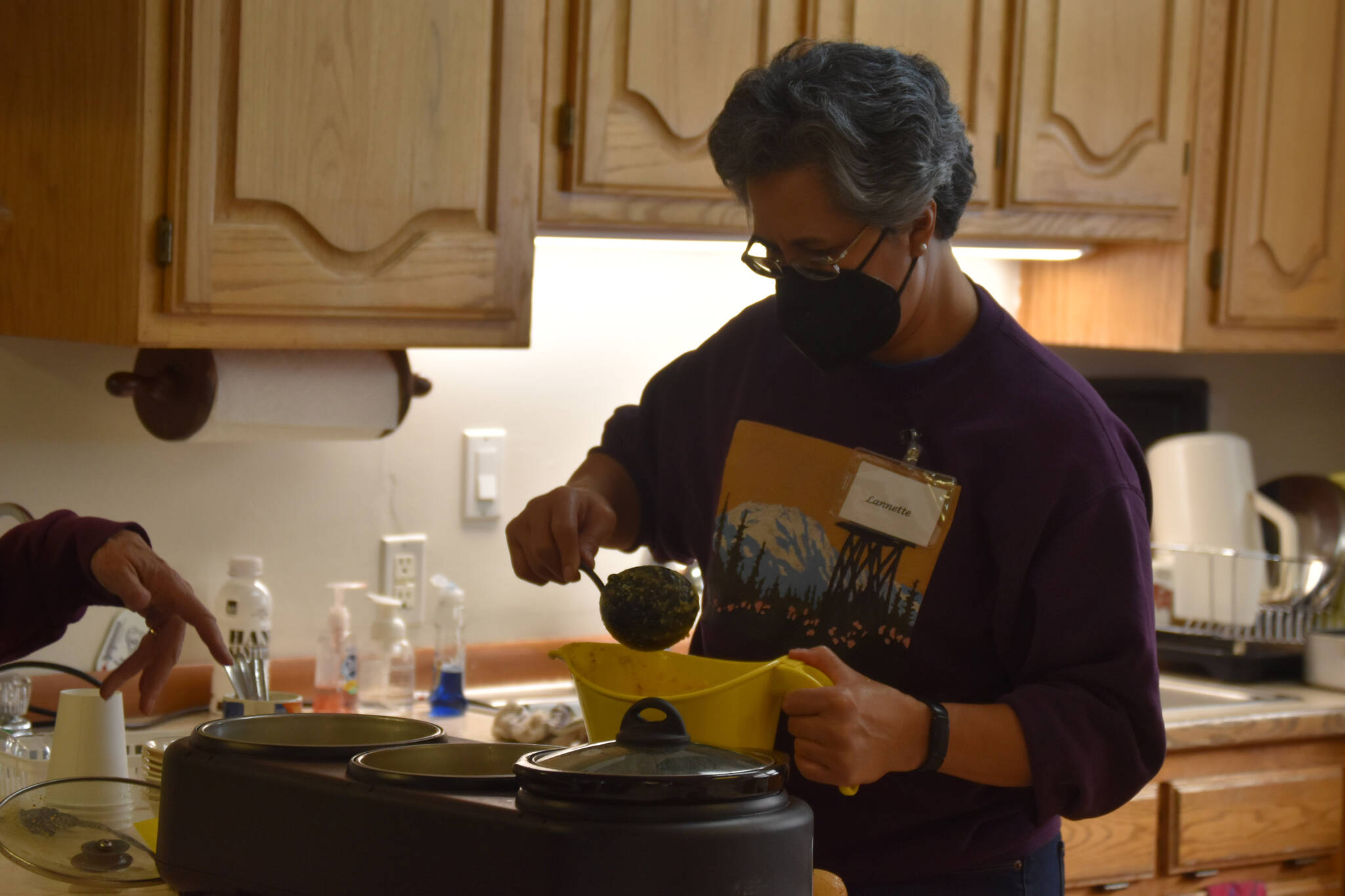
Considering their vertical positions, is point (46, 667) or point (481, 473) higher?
point (481, 473)

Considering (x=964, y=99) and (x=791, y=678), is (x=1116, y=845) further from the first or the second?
(x=791, y=678)

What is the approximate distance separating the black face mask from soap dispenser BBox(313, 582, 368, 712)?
1.02 meters

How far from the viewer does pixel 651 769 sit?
890 millimetres

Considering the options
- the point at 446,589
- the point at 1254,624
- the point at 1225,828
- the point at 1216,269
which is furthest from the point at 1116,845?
the point at 446,589

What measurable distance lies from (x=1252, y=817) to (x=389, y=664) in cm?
133

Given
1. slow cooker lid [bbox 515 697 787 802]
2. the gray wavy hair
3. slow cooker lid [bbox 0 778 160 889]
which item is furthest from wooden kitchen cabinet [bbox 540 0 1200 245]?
slow cooker lid [bbox 515 697 787 802]

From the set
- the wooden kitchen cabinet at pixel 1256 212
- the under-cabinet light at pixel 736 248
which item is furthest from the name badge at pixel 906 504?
the wooden kitchen cabinet at pixel 1256 212

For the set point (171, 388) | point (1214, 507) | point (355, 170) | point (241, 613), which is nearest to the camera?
point (355, 170)

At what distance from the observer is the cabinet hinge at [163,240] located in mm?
1647

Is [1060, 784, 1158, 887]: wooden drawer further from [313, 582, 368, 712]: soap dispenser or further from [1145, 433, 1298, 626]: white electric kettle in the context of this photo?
[313, 582, 368, 712]: soap dispenser

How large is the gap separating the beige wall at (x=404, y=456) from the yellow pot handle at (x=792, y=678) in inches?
45.4

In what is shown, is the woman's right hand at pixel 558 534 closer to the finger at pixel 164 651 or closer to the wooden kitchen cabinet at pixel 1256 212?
the finger at pixel 164 651

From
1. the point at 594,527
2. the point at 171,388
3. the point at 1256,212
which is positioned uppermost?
the point at 1256,212

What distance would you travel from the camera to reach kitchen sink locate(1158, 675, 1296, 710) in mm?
2354
